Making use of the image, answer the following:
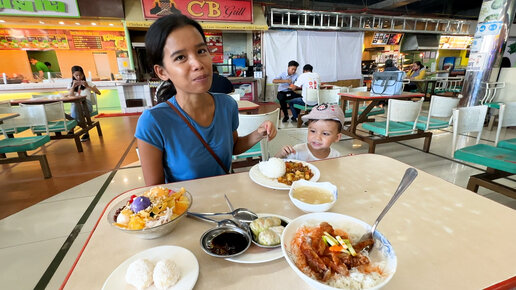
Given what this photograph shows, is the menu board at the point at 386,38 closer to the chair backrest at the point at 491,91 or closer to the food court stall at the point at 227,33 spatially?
the food court stall at the point at 227,33

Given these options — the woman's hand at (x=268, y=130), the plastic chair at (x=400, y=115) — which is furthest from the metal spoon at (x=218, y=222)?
the plastic chair at (x=400, y=115)

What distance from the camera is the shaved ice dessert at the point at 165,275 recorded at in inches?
22.6

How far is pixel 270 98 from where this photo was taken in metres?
9.42

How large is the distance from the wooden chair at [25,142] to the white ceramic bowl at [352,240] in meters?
3.97

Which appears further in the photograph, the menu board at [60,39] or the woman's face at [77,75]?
the menu board at [60,39]

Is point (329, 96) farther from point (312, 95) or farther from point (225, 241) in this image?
point (225, 241)

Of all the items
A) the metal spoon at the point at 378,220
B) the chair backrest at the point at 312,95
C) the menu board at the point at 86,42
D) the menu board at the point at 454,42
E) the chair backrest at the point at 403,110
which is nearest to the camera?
the metal spoon at the point at 378,220

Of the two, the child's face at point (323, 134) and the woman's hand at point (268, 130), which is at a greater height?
the woman's hand at point (268, 130)

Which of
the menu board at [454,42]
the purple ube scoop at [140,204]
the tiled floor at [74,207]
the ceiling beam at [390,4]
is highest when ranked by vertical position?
the ceiling beam at [390,4]

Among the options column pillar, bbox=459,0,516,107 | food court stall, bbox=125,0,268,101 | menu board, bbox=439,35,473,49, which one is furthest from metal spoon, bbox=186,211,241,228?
menu board, bbox=439,35,473,49

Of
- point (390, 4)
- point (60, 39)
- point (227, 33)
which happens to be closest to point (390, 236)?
point (227, 33)

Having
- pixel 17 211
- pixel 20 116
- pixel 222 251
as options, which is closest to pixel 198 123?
pixel 222 251

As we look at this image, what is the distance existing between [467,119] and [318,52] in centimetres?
719

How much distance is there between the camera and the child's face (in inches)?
71.0
